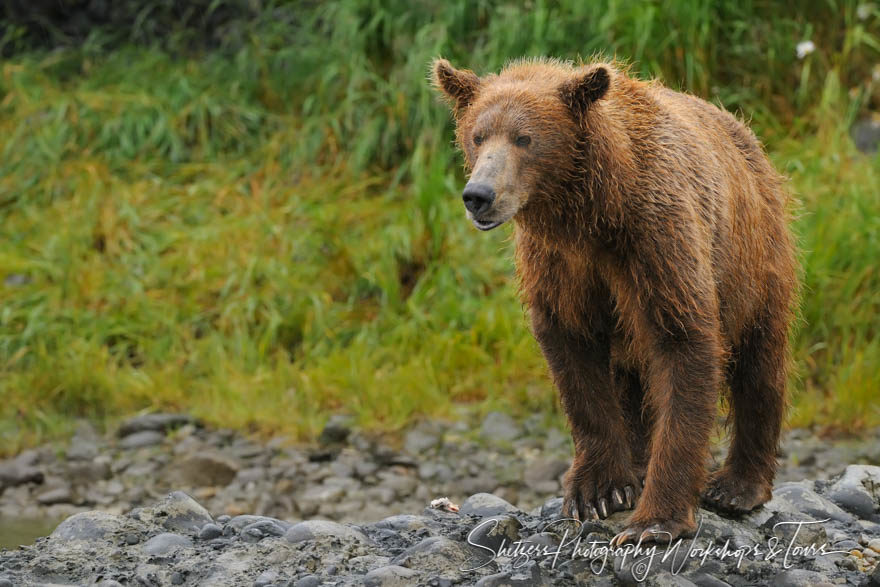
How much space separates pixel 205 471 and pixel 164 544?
3152 millimetres

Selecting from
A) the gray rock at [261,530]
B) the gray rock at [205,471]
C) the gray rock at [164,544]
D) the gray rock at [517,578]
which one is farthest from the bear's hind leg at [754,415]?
the gray rock at [205,471]

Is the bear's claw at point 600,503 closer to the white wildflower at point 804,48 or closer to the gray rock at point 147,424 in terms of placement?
the gray rock at point 147,424

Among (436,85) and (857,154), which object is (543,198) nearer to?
(436,85)

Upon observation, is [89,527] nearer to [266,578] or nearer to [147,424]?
[266,578]

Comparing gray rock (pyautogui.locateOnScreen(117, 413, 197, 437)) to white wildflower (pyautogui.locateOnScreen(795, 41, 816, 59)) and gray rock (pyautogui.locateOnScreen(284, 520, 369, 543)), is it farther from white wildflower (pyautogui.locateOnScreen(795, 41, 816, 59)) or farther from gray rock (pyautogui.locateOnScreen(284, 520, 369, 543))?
white wildflower (pyautogui.locateOnScreen(795, 41, 816, 59))

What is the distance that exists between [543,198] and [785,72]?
19.7ft

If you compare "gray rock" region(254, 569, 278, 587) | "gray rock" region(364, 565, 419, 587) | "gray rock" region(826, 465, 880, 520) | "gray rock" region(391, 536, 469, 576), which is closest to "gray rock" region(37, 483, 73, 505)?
"gray rock" region(254, 569, 278, 587)

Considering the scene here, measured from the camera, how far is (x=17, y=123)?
1091 centimetres

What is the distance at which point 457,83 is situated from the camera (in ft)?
14.7

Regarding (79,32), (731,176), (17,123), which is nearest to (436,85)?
(731,176)

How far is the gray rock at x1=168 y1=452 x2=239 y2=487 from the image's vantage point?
7910mm

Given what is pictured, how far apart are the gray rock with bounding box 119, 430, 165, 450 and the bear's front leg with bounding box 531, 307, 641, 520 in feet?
13.9

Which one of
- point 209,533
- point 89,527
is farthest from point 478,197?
point 89,527

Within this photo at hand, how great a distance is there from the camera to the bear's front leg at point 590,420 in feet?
15.0
